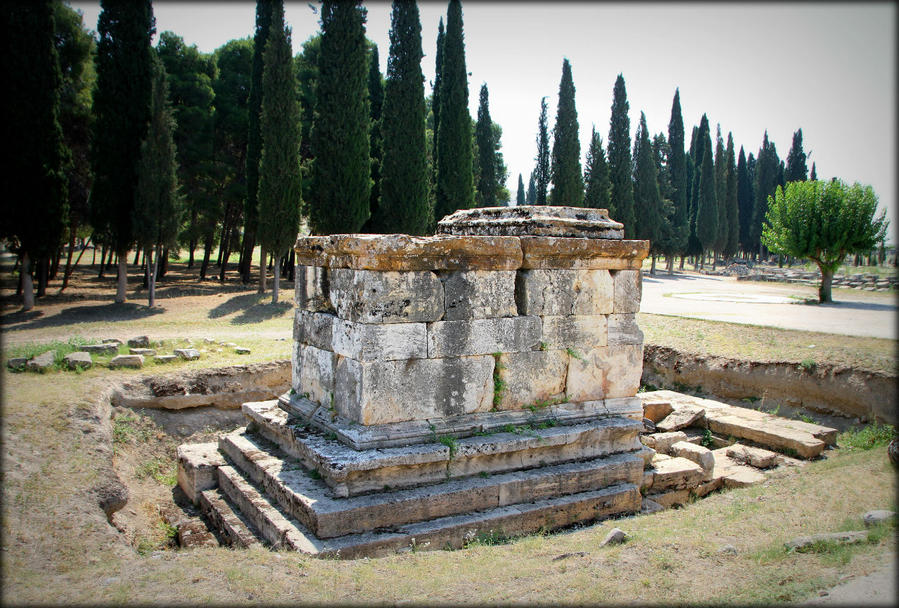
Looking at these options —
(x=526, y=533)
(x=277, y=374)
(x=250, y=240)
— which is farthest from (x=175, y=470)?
(x=250, y=240)

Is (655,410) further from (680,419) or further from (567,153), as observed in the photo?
(567,153)

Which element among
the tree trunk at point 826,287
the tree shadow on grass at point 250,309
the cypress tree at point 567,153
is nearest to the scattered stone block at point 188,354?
the tree shadow on grass at point 250,309

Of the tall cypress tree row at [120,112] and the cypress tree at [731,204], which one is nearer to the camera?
the tall cypress tree row at [120,112]

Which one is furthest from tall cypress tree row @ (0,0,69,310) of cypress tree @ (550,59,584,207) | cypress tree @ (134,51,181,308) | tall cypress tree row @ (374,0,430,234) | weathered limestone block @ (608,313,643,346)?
cypress tree @ (550,59,584,207)

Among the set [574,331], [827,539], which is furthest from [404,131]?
[827,539]

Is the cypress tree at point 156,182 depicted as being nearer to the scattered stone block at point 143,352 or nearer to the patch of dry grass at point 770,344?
the scattered stone block at point 143,352

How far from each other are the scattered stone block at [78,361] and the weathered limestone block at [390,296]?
5.36 m

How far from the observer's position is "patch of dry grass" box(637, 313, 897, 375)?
8.98 m

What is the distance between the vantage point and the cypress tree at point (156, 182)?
17.7 m

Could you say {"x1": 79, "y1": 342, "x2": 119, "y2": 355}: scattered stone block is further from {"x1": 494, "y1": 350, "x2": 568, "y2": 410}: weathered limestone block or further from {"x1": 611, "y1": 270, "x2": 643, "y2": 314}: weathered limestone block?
{"x1": 611, "y1": 270, "x2": 643, "y2": 314}: weathered limestone block

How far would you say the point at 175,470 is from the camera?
7.61m

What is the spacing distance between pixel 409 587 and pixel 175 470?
514 cm

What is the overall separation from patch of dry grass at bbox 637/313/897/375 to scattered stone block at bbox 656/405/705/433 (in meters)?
1.78

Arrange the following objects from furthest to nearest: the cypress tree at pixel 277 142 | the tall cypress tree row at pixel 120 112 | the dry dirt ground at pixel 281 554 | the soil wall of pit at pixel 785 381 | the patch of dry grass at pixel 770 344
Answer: the cypress tree at pixel 277 142
the tall cypress tree row at pixel 120 112
the patch of dry grass at pixel 770 344
the soil wall of pit at pixel 785 381
the dry dirt ground at pixel 281 554
